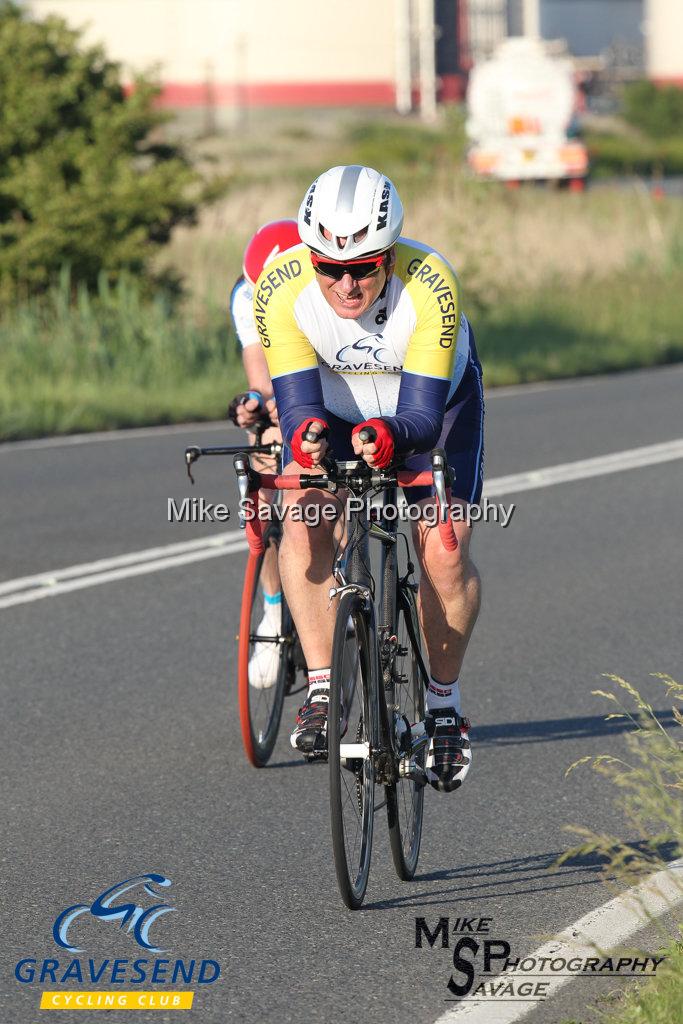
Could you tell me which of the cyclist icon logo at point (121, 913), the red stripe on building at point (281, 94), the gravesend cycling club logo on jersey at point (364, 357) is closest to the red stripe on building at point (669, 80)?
the red stripe on building at point (281, 94)

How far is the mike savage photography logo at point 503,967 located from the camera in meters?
4.08

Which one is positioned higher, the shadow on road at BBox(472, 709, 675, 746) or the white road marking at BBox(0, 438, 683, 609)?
the shadow on road at BBox(472, 709, 675, 746)

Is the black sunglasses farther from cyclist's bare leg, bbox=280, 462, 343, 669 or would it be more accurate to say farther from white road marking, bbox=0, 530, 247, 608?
white road marking, bbox=0, 530, 247, 608

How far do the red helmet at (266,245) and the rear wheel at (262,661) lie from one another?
3.34 feet

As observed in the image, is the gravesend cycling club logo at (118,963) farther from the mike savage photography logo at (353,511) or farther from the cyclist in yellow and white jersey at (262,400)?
the cyclist in yellow and white jersey at (262,400)

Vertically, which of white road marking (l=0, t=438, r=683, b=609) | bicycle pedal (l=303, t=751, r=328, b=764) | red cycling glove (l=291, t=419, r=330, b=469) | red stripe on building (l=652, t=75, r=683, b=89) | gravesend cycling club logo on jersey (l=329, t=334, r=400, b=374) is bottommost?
red stripe on building (l=652, t=75, r=683, b=89)

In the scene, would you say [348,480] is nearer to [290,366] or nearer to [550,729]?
[290,366]

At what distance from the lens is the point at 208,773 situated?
5.92 m

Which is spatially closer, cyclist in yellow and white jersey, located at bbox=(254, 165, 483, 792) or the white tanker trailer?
cyclist in yellow and white jersey, located at bbox=(254, 165, 483, 792)

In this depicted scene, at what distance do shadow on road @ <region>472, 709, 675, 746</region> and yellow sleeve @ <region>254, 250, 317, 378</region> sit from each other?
6.32 ft

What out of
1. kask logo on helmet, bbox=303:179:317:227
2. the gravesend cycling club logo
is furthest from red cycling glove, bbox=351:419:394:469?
the gravesend cycling club logo

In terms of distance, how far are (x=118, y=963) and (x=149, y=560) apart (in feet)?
16.3

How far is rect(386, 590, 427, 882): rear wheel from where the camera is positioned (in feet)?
15.8

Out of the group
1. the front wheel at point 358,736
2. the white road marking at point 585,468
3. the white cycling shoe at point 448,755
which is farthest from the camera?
the white road marking at point 585,468
